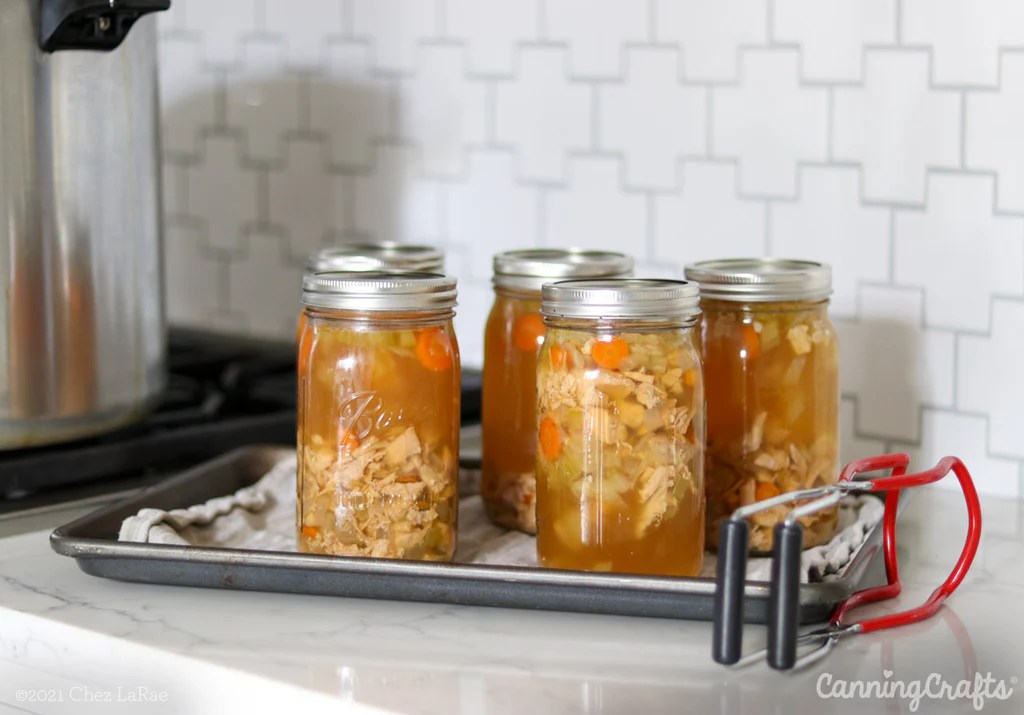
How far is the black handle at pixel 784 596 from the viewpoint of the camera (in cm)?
72

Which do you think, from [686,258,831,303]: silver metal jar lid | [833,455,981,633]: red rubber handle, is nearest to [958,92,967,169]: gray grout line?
[686,258,831,303]: silver metal jar lid

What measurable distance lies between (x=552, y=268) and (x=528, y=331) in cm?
6

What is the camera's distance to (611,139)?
1.44 m

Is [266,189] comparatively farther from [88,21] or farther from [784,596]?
[784,596]

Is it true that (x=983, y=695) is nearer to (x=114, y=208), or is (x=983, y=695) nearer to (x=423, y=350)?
(x=423, y=350)

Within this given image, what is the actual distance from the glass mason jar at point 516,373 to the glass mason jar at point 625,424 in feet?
0.43

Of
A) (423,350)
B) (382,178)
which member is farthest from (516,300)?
(382,178)

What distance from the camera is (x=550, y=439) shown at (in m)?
0.91

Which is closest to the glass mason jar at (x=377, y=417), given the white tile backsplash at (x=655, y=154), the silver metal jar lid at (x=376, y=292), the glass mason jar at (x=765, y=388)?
the silver metal jar lid at (x=376, y=292)

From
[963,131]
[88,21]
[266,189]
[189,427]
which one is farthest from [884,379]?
[266,189]

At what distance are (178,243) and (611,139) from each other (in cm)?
80

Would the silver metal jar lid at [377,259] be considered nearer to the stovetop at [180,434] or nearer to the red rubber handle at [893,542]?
the stovetop at [180,434]

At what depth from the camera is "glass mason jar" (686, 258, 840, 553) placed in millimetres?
979

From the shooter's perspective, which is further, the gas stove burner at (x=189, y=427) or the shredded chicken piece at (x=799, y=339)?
the gas stove burner at (x=189, y=427)
